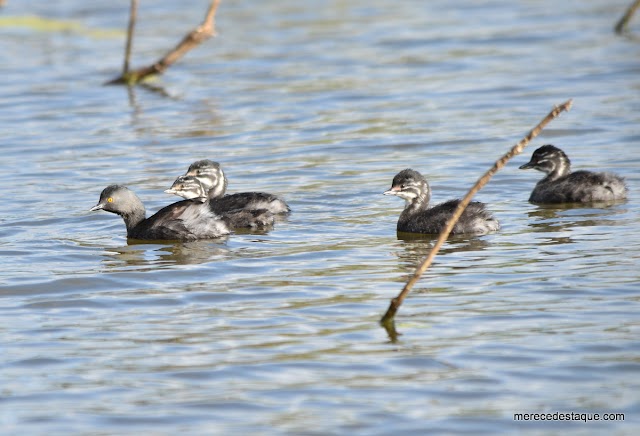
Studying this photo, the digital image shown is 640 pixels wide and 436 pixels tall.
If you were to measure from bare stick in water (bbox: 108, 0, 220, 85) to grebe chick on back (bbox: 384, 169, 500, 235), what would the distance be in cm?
616

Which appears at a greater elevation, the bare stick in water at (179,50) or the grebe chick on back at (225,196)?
the bare stick in water at (179,50)

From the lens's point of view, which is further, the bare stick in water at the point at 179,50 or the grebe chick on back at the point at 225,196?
the bare stick in water at the point at 179,50

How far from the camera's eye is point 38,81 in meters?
23.0

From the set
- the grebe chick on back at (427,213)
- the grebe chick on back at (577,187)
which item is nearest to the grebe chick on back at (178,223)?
the grebe chick on back at (427,213)

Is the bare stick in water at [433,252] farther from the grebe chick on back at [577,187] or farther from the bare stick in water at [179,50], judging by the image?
the bare stick in water at [179,50]

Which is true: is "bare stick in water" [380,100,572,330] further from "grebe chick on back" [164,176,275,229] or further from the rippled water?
"grebe chick on back" [164,176,275,229]

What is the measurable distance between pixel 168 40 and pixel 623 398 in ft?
66.6

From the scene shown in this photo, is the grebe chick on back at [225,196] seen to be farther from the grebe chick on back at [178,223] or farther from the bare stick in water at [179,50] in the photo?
the bare stick in water at [179,50]

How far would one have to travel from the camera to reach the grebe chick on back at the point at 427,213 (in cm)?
1140

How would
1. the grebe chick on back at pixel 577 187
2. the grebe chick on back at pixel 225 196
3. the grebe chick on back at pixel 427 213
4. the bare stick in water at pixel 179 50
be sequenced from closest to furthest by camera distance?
the grebe chick on back at pixel 427 213, the grebe chick on back at pixel 225 196, the grebe chick on back at pixel 577 187, the bare stick in water at pixel 179 50

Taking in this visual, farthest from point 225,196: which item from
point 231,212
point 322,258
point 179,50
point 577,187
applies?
point 179,50

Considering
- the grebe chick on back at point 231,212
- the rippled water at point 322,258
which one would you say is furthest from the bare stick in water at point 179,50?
the grebe chick on back at point 231,212

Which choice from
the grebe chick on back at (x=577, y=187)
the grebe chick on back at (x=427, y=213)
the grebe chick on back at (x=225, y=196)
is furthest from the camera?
the grebe chick on back at (x=577, y=187)

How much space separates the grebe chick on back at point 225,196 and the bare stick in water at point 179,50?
4720 mm
